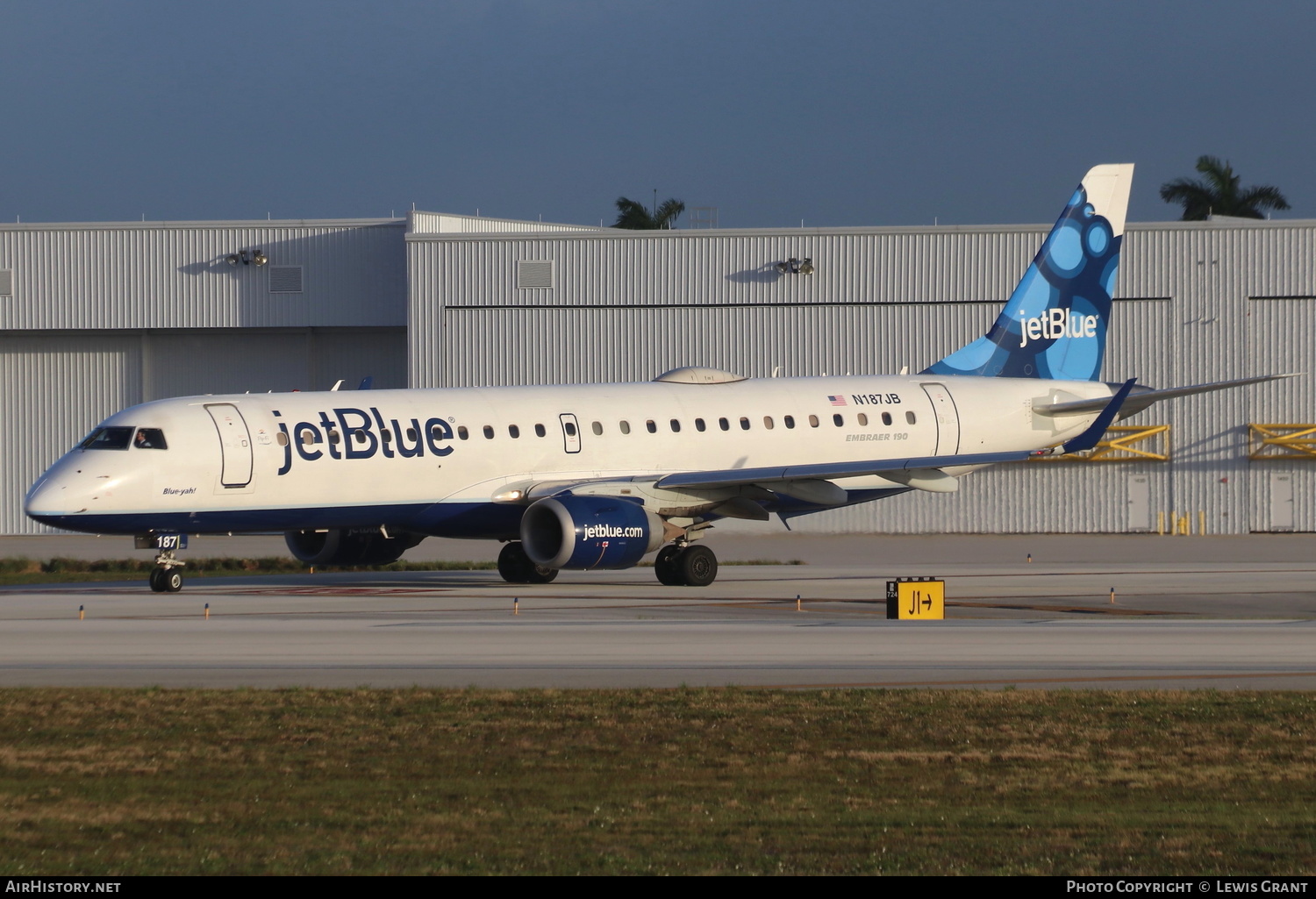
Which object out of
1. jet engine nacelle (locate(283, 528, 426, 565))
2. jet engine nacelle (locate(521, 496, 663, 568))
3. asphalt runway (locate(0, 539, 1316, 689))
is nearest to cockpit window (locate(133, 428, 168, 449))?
asphalt runway (locate(0, 539, 1316, 689))

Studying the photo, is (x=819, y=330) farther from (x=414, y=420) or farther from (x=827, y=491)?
(x=414, y=420)

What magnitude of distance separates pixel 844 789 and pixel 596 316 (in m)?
41.8

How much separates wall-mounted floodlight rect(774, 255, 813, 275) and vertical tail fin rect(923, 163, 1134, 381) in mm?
13157

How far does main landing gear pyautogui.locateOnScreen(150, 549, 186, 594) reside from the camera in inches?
1125

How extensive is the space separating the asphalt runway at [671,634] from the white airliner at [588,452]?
50.5 inches

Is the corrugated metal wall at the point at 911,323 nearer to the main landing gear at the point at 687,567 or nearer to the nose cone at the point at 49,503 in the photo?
the main landing gear at the point at 687,567

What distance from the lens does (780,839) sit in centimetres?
953

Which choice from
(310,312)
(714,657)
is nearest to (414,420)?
(714,657)

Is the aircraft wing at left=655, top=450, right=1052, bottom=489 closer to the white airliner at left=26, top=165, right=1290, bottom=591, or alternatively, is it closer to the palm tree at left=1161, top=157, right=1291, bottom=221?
the white airliner at left=26, top=165, right=1290, bottom=591

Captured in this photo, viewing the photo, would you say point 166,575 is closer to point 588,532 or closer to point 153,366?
point 588,532

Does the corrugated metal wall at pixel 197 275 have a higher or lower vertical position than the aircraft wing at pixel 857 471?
higher

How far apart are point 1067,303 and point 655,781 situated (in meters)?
29.6

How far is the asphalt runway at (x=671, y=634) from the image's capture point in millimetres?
16828

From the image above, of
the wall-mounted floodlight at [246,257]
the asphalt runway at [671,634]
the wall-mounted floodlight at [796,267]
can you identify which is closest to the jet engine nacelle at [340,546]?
the asphalt runway at [671,634]
